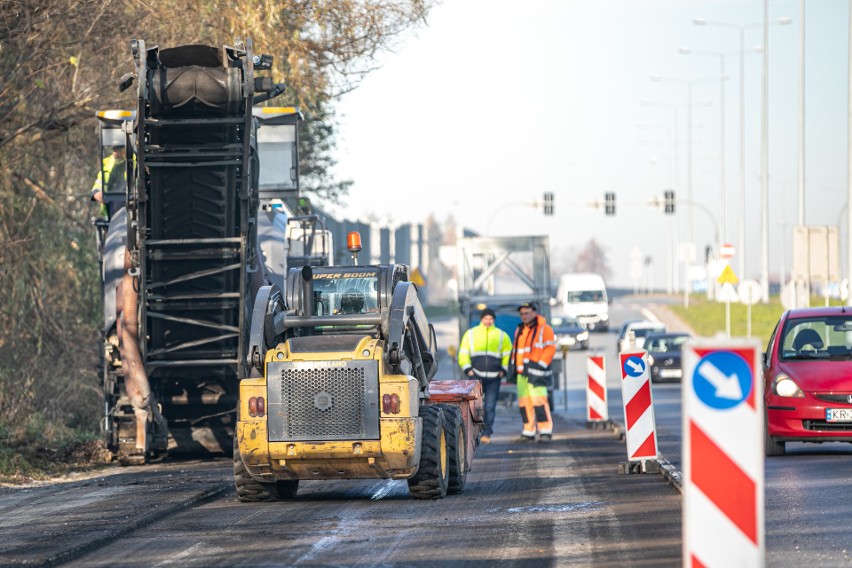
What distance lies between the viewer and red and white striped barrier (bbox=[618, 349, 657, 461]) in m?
14.8

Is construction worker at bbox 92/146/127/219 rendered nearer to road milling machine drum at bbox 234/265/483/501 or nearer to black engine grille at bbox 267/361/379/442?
road milling machine drum at bbox 234/265/483/501

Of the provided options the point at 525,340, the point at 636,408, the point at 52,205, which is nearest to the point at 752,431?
the point at 636,408

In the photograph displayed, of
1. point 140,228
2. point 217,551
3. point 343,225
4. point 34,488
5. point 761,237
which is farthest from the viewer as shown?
point 761,237

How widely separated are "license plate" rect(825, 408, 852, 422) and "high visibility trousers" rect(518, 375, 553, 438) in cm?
444

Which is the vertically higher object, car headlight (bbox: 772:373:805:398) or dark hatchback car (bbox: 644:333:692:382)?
car headlight (bbox: 772:373:805:398)

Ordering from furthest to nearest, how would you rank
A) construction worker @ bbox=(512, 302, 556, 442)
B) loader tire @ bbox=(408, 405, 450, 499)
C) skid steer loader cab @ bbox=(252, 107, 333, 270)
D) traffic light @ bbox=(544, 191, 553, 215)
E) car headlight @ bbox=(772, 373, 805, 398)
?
traffic light @ bbox=(544, 191, 553, 215)
construction worker @ bbox=(512, 302, 556, 442)
skid steer loader cab @ bbox=(252, 107, 333, 270)
car headlight @ bbox=(772, 373, 805, 398)
loader tire @ bbox=(408, 405, 450, 499)

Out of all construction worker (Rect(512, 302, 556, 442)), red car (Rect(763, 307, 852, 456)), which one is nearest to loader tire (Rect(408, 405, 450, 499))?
red car (Rect(763, 307, 852, 456))

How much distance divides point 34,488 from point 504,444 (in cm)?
739

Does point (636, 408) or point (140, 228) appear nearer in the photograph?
point (636, 408)

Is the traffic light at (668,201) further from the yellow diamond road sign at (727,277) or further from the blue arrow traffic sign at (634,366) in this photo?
the blue arrow traffic sign at (634,366)

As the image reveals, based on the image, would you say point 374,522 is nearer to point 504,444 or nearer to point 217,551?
point 217,551

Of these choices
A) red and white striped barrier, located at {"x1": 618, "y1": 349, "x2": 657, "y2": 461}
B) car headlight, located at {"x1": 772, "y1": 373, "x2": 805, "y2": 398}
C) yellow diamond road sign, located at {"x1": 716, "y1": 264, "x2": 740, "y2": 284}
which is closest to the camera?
red and white striped barrier, located at {"x1": 618, "y1": 349, "x2": 657, "y2": 461}

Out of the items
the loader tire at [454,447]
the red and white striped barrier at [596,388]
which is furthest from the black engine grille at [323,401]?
the red and white striped barrier at [596,388]

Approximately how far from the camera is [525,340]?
20.4 metres
